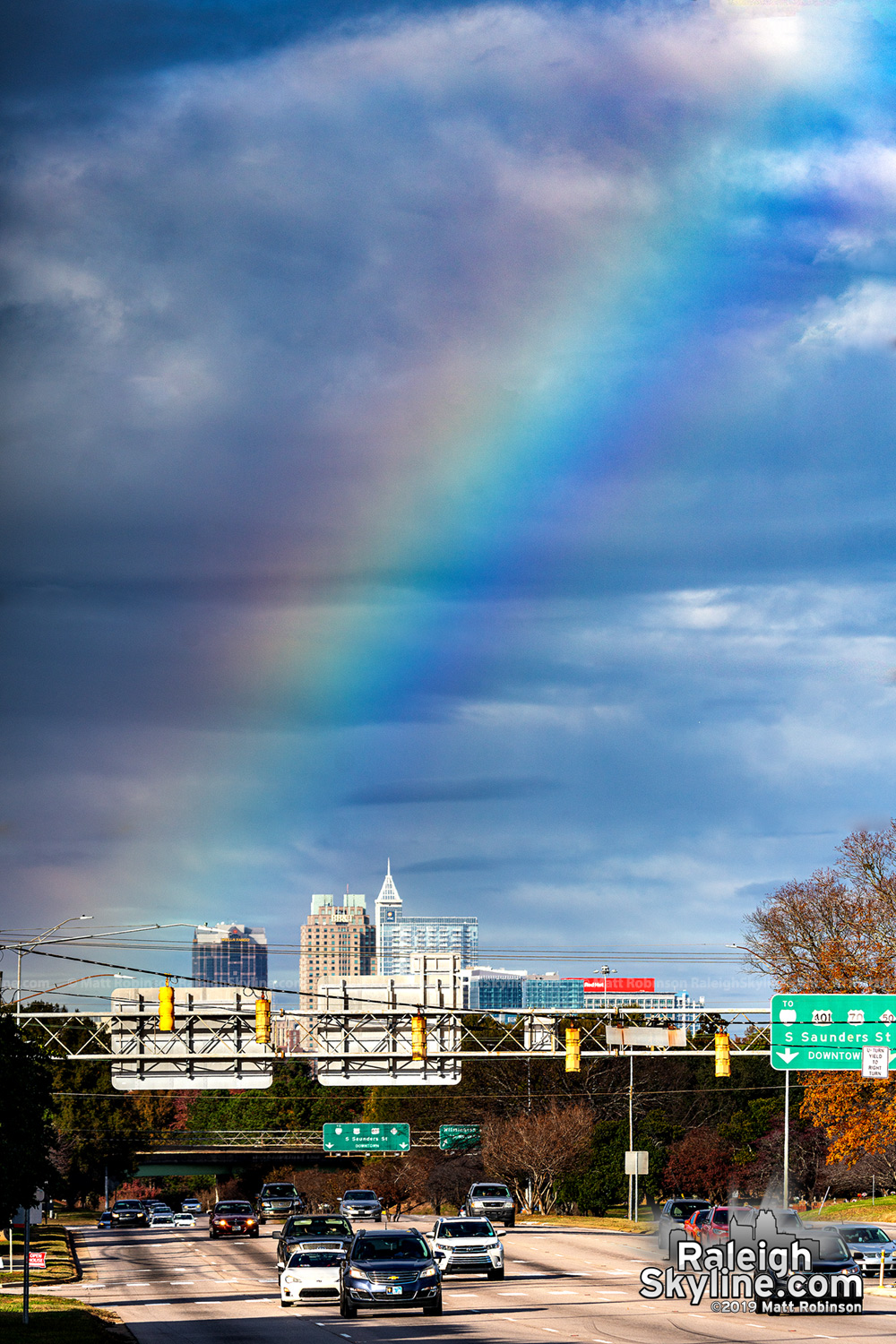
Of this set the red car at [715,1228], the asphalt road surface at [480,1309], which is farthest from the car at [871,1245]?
the asphalt road surface at [480,1309]

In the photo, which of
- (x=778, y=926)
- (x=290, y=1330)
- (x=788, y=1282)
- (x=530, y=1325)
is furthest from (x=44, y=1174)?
(x=778, y=926)

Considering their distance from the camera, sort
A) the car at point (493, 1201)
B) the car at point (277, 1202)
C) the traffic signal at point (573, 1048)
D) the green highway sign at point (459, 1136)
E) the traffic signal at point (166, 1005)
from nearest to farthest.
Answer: the traffic signal at point (166, 1005) < the traffic signal at point (573, 1048) < the car at point (493, 1201) < the car at point (277, 1202) < the green highway sign at point (459, 1136)

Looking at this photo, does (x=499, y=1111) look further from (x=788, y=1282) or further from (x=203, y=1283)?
(x=788, y=1282)

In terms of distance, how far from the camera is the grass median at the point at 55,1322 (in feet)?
Result: 99.7

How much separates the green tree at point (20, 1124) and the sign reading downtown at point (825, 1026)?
23902 millimetres

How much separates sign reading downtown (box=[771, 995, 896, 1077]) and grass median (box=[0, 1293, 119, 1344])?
74.5ft

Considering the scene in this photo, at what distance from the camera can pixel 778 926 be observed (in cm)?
7831

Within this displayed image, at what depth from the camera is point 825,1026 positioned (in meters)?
51.6

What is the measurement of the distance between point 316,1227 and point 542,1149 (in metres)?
51.1

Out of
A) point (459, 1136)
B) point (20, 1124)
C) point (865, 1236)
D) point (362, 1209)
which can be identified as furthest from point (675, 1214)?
point (459, 1136)

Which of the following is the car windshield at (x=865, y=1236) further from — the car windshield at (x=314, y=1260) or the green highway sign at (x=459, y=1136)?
the green highway sign at (x=459, y=1136)

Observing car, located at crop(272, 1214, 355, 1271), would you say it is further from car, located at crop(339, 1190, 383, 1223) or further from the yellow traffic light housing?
car, located at crop(339, 1190, 383, 1223)

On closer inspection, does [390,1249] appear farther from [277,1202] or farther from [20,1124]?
[277,1202]

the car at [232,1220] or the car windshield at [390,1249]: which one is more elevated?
the car windshield at [390,1249]
